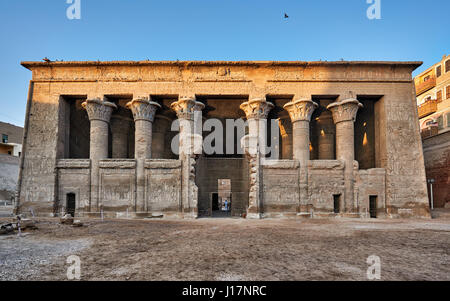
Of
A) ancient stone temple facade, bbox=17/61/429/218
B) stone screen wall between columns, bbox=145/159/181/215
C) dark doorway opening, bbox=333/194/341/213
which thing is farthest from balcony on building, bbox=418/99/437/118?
stone screen wall between columns, bbox=145/159/181/215

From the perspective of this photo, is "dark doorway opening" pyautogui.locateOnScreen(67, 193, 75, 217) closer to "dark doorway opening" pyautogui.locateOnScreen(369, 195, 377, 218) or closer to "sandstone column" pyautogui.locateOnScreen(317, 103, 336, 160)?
"sandstone column" pyautogui.locateOnScreen(317, 103, 336, 160)

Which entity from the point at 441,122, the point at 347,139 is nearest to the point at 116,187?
the point at 347,139

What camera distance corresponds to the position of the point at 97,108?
44.8ft

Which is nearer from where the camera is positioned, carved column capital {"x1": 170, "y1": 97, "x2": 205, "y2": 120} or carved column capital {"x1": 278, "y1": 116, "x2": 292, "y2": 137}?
carved column capital {"x1": 170, "y1": 97, "x2": 205, "y2": 120}

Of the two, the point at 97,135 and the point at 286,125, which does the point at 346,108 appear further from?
the point at 97,135

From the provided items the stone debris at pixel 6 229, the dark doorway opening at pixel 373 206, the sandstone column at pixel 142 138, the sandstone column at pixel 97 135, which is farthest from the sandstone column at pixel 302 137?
the stone debris at pixel 6 229

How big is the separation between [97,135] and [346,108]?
49.8 ft

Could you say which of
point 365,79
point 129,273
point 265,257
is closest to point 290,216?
point 265,257

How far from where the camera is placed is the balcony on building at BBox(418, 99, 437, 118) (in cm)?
2214

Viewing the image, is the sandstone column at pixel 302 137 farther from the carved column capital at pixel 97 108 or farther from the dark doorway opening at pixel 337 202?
the carved column capital at pixel 97 108

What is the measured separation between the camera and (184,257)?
504 cm

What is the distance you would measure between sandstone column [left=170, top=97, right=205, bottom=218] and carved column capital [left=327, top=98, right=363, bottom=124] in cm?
842

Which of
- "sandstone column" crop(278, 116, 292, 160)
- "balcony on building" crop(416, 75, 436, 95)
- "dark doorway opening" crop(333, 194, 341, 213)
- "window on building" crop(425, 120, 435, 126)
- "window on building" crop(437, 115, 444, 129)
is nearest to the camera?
"dark doorway opening" crop(333, 194, 341, 213)

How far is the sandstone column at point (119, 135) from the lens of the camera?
629 inches
